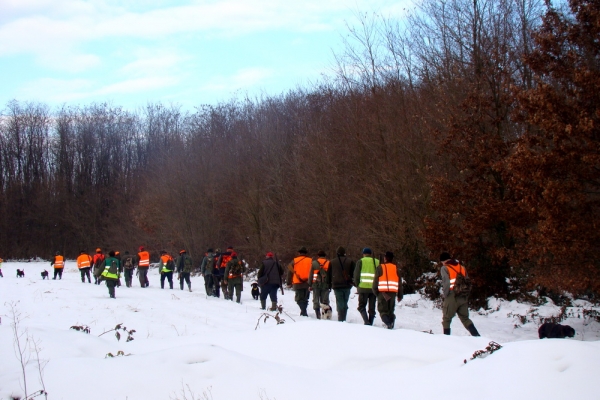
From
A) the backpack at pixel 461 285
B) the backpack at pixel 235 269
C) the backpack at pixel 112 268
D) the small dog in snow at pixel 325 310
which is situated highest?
the backpack at pixel 112 268

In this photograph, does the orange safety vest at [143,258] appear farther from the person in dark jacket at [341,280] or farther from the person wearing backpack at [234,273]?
the person in dark jacket at [341,280]

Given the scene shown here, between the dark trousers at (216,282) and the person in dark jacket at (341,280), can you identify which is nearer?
the person in dark jacket at (341,280)

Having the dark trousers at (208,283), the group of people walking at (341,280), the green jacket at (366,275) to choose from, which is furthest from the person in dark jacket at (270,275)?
the dark trousers at (208,283)

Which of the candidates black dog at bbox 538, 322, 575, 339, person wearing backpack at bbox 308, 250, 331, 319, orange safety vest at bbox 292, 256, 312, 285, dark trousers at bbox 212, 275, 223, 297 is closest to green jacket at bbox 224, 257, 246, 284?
dark trousers at bbox 212, 275, 223, 297

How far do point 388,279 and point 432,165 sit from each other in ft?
36.3

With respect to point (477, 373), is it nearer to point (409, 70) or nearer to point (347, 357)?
point (347, 357)

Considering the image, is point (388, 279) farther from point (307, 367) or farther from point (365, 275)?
point (307, 367)

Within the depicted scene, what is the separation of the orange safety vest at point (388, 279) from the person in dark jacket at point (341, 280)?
4.83ft

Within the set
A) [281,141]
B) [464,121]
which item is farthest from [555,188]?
[281,141]

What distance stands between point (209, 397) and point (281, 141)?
3567cm

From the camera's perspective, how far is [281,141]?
41219mm

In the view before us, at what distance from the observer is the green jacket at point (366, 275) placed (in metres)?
13.6

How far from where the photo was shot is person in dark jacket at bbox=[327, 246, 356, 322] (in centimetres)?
1439

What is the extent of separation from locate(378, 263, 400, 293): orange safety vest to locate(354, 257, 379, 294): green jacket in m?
0.54
